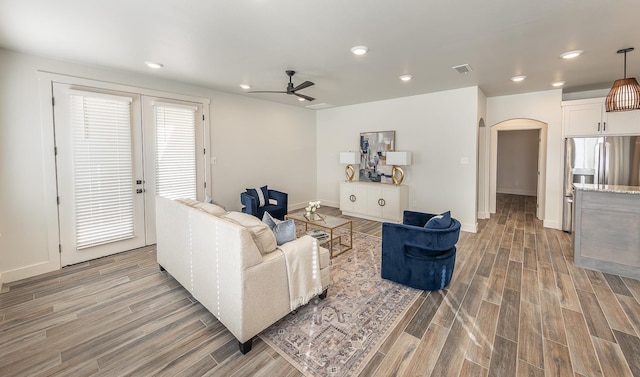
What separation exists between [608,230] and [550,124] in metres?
2.74

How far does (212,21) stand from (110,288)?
3.05 m

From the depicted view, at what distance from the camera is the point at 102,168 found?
12.7ft

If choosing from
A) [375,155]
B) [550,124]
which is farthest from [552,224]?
[375,155]

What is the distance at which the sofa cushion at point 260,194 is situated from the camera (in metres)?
5.45

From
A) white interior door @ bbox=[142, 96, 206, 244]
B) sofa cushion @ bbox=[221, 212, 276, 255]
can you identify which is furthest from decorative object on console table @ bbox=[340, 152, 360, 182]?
sofa cushion @ bbox=[221, 212, 276, 255]

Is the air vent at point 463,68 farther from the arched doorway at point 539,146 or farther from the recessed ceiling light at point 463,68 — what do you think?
the arched doorway at point 539,146

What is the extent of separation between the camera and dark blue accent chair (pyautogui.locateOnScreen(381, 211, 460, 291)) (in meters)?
2.87

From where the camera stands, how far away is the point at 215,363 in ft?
6.54

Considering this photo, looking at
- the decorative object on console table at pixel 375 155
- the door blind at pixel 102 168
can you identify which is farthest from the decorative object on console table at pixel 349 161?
the door blind at pixel 102 168

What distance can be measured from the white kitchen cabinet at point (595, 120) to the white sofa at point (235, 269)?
5350 millimetres

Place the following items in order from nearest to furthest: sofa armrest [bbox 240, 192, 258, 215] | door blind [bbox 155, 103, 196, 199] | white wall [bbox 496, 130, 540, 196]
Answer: door blind [bbox 155, 103, 196, 199] < sofa armrest [bbox 240, 192, 258, 215] < white wall [bbox 496, 130, 540, 196]

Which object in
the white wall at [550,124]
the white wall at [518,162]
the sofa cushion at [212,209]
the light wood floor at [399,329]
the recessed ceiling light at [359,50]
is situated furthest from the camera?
the white wall at [518,162]

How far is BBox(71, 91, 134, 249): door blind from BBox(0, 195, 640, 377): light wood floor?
0.63 meters

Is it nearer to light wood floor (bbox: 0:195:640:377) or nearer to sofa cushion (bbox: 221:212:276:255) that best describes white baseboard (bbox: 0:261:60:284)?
light wood floor (bbox: 0:195:640:377)
